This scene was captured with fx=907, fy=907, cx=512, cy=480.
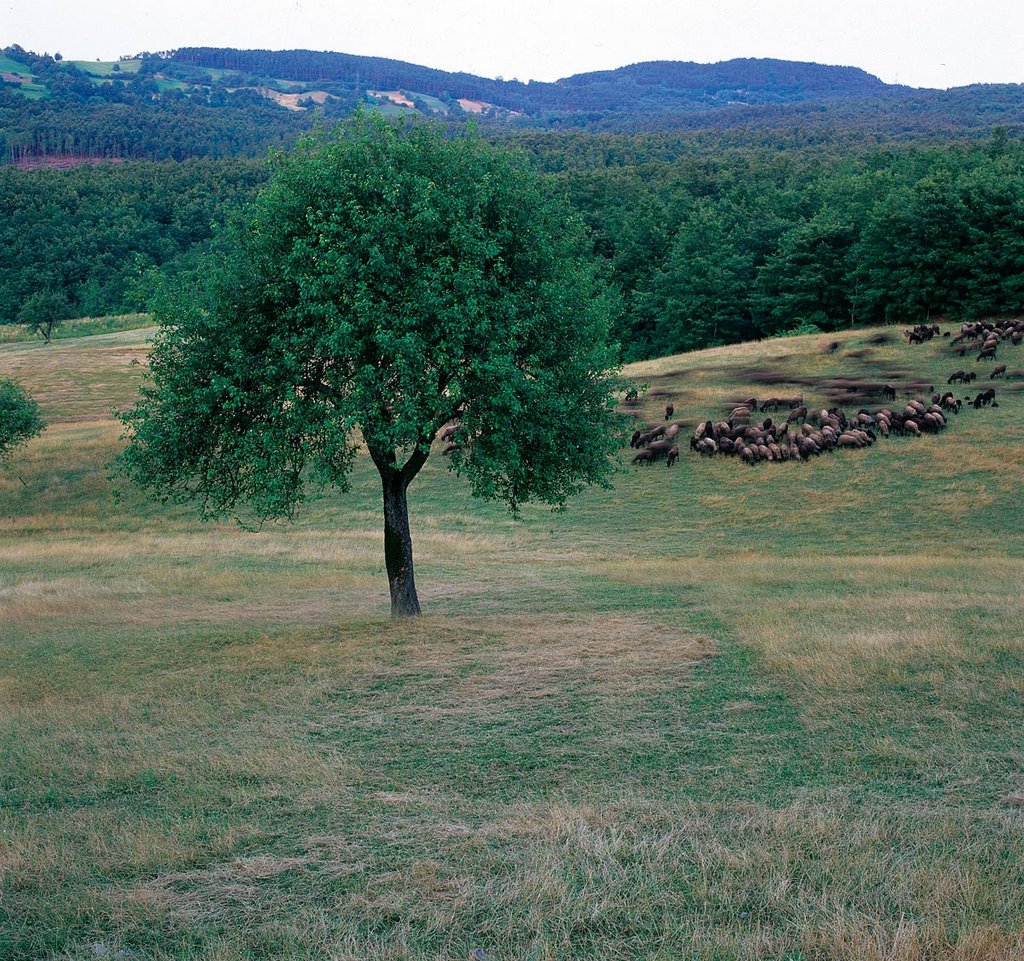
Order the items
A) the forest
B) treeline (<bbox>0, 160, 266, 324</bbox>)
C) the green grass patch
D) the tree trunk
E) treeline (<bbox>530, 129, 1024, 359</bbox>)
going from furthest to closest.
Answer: treeline (<bbox>0, 160, 266, 324</bbox>) → the green grass patch → the forest → treeline (<bbox>530, 129, 1024, 359</bbox>) → the tree trunk

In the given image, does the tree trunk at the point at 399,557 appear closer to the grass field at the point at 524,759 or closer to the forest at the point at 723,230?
the grass field at the point at 524,759

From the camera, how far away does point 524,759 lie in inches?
372

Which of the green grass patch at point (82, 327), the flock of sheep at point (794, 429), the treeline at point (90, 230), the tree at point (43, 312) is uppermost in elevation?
the treeline at point (90, 230)

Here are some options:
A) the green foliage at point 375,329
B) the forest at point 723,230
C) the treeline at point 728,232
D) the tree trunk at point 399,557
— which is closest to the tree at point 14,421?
the forest at point 723,230

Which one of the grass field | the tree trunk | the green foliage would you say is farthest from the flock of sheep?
the tree trunk

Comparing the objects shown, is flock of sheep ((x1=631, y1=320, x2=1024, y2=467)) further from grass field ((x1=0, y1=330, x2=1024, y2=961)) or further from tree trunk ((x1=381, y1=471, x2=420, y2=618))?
tree trunk ((x1=381, y1=471, x2=420, y2=618))

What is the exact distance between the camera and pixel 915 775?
8.42 meters

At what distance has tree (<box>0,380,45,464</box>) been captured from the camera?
39.7 metres

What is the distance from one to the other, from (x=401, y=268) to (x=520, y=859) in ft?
37.5

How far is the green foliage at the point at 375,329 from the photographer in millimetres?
15461

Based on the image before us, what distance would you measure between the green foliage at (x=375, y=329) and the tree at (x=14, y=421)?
87.2 ft

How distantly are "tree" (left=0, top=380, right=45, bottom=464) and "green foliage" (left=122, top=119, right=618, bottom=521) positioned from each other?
2658 cm

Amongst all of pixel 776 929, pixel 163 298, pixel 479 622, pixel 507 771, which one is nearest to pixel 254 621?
pixel 479 622

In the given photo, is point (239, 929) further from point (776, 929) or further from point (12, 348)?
point (12, 348)
